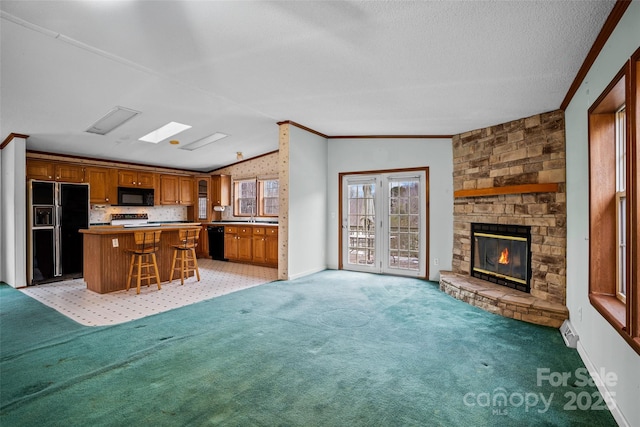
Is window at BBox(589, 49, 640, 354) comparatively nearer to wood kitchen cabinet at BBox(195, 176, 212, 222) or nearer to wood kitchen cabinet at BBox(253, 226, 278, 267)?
wood kitchen cabinet at BBox(253, 226, 278, 267)

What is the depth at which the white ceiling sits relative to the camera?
2195 mm

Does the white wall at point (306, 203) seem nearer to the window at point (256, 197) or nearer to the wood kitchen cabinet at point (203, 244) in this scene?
the window at point (256, 197)

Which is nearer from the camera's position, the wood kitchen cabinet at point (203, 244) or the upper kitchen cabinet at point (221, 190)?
the wood kitchen cabinet at point (203, 244)

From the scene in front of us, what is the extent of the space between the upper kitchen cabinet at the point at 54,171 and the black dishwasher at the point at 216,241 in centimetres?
287

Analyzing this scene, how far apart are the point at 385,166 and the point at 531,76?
Result: 3.07 meters

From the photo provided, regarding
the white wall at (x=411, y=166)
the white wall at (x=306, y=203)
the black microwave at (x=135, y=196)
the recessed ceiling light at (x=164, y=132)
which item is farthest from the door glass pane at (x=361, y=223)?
the black microwave at (x=135, y=196)

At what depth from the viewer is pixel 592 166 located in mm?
2447

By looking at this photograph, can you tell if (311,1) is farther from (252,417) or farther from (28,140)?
(28,140)

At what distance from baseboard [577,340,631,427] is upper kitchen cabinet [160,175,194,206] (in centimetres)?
811

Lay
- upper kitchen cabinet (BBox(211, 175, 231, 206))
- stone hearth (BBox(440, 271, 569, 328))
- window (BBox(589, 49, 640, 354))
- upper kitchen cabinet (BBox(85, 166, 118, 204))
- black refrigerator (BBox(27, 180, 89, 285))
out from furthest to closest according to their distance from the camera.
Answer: upper kitchen cabinet (BBox(211, 175, 231, 206))
upper kitchen cabinet (BBox(85, 166, 118, 204))
black refrigerator (BBox(27, 180, 89, 285))
stone hearth (BBox(440, 271, 569, 328))
window (BBox(589, 49, 640, 354))

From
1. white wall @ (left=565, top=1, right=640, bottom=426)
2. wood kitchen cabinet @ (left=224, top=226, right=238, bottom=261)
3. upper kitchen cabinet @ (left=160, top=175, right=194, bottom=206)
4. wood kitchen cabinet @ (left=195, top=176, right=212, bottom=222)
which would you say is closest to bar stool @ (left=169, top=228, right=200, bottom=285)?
wood kitchen cabinet @ (left=224, top=226, right=238, bottom=261)

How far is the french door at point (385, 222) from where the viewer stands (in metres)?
5.53

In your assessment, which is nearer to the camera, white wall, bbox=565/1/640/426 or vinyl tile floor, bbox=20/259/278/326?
white wall, bbox=565/1/640/426

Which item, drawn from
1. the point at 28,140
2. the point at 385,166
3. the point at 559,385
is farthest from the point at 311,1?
the point at 28,140
